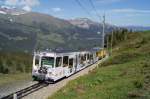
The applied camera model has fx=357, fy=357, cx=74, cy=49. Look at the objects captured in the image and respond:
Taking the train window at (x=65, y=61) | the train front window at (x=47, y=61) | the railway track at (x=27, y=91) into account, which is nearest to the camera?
the railway track at (x=27, y=91)

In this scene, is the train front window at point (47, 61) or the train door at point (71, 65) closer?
the train front window at point (47, 61)

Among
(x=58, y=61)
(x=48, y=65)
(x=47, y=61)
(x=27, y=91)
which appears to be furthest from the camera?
(x=58, y=61)

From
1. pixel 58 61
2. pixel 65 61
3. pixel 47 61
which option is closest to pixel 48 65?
pixel 47 61

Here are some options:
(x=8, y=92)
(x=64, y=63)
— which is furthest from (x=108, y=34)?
(x=8, y=92)

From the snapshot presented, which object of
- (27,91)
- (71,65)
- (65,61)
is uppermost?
(65,61)

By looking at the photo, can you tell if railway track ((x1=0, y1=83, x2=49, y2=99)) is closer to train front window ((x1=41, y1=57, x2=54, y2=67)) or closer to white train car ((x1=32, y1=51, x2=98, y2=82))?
white train car ((x1=32, y1=51, x2=98, y2=82))

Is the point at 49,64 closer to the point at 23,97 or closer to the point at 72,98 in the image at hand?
the point at 23,97

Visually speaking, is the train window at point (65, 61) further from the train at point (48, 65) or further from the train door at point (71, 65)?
the train door at point (71, 65)

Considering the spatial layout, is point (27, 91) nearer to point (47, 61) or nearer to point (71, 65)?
point (47, 61)

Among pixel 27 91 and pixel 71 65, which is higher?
pixel 71 65

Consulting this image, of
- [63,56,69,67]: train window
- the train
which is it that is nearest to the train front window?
the train

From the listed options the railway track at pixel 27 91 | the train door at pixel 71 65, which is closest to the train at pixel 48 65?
the railway track at pixel 27 91

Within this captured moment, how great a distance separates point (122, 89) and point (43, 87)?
426 inches

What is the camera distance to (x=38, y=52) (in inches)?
1296
